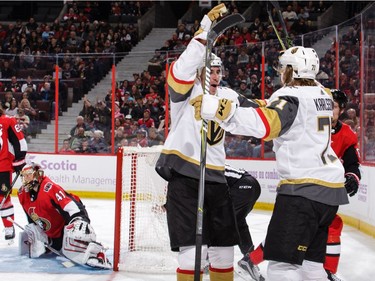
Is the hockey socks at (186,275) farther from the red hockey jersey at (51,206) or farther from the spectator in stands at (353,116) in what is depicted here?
the spectator in stands at (353,116)

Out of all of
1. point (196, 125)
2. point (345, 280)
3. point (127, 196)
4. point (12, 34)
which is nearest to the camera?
point (196, 125)

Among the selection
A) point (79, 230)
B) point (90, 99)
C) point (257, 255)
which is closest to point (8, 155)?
point (79, 230)

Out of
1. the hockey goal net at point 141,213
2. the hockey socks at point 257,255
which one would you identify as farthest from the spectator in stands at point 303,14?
the hockey socks at point 257,255

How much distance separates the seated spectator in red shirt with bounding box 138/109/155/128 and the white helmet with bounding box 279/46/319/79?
5.94 meters

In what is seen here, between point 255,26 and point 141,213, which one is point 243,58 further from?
point 255,26

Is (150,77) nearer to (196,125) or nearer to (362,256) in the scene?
(362,256)

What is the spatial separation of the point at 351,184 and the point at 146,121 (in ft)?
17.3

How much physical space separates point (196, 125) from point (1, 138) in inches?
122

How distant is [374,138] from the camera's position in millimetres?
6152

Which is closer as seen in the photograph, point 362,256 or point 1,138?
point 362,256

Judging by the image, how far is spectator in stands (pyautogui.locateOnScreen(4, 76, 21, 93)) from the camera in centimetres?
907

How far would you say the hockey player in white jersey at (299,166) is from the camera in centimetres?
260

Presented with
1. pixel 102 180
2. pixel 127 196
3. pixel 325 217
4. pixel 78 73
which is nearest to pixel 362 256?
pixel 127 196

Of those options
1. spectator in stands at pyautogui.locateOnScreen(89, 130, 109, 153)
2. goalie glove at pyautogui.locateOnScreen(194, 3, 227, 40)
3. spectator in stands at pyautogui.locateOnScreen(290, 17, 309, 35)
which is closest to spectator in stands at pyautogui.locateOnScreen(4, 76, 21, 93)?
spectator in stands at pyautogui.locateOnScreen(89, 130, 109, 153)
